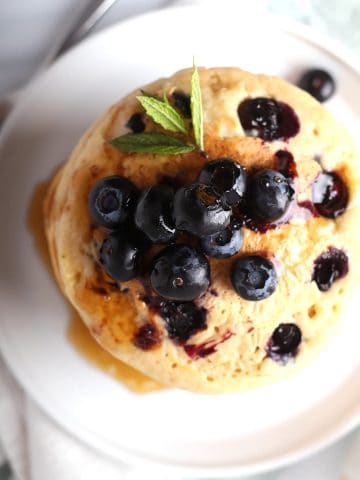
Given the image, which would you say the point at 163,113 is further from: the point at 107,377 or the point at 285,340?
the point at 107,377

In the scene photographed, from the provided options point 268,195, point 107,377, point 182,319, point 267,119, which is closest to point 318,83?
point 267,119

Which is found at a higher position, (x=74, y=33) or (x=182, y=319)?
(x=74, y=33)

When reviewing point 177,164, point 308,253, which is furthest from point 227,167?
point 308,253

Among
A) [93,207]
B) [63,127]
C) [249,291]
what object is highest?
[63,127]

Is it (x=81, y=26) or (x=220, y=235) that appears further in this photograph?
(x=81, y=26)

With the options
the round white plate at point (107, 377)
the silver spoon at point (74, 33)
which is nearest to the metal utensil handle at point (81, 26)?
the silver spoon at point (74, 33)

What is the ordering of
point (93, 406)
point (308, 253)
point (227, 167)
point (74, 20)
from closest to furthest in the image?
1. point (227, 167)
2. point (308, 253)
3. point (93, 406)
4. point (74, 20)

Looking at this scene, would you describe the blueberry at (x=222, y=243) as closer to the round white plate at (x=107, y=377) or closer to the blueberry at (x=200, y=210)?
the blueberry at (x=200, y=210)

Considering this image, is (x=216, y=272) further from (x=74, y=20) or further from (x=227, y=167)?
(x=74, y=20)
